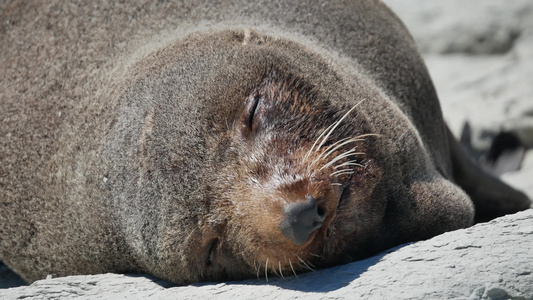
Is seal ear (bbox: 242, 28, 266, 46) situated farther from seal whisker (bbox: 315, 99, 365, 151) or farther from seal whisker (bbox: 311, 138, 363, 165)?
seal whisker (bbox: 311, 138, 363, 165)

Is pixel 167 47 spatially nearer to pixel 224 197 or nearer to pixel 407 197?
pixel 224 197

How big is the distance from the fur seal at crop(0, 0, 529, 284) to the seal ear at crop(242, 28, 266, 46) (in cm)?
1

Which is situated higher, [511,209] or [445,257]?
[511,209]

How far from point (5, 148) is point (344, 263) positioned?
2.29 metres

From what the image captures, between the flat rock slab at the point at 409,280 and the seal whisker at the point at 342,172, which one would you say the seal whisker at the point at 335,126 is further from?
the flat rock slab at the point at 409,280

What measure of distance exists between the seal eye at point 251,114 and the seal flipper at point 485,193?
2.71 metres

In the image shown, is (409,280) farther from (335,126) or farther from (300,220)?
(335,126)

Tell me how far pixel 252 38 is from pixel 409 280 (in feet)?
5.67

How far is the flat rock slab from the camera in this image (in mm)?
3100

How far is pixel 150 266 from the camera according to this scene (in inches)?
159

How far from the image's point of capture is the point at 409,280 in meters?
3.22

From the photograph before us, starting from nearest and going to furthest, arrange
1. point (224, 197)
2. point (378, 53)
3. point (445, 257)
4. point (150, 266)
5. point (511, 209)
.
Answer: point (445, 257) → point (224, 197) → point (150, 266) → point (378, 53) → point (511, 209)

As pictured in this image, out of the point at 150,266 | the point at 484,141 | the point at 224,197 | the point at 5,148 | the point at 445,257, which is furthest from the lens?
the point at 484,141

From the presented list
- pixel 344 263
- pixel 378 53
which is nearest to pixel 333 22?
pixel 378 53
